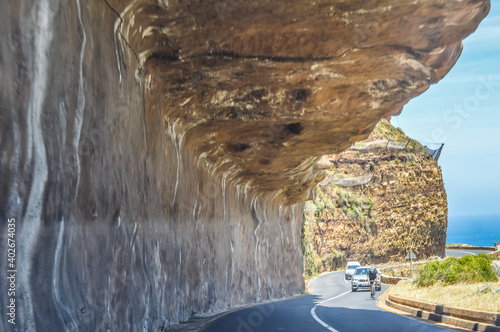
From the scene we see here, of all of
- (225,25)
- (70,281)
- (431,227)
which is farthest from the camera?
(431,227)

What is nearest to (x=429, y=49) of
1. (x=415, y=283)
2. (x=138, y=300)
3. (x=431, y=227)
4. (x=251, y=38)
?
(x=251, y=38)

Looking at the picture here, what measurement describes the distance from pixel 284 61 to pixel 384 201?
56.8m

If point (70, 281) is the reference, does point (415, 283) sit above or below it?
below

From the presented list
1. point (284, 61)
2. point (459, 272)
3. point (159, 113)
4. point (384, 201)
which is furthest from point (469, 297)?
point (384, 201)

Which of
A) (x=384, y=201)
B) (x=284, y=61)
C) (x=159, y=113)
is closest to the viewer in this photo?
(x=284, y=61)

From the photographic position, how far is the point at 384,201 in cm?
6419

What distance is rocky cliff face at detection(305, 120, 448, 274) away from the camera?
6200 cm

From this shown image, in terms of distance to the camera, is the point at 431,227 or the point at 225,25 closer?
the point at 225,25

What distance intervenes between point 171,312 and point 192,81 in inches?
186

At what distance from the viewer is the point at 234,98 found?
11578 millimetres

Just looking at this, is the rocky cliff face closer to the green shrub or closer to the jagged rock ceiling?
the green shrub

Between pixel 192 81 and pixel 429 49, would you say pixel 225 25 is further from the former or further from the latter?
pixel 429 49

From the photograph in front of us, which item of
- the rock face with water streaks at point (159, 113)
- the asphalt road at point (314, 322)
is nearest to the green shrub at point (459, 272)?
the asphalt road at point (314, 322)

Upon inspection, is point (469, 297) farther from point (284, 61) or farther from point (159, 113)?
point (159, 113)
